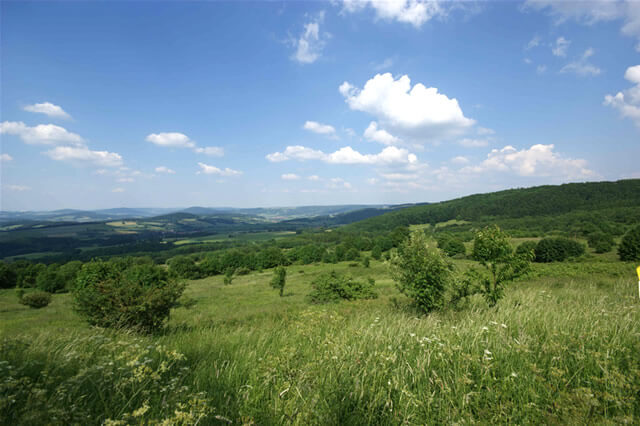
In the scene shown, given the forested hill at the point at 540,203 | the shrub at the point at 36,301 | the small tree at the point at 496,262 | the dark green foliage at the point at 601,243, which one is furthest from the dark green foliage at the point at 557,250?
the shrub at the point at 36,301

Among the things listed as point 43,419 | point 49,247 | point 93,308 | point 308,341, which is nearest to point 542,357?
point 308,341

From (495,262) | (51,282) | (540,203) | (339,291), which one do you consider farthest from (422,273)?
(540,203)

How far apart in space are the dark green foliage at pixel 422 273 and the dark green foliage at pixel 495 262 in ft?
4.09

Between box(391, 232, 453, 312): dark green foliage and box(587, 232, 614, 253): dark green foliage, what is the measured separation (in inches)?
3991

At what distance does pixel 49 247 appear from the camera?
557 ft

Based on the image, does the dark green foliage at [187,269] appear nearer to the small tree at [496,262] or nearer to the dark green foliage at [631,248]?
the small tree at [496,262]

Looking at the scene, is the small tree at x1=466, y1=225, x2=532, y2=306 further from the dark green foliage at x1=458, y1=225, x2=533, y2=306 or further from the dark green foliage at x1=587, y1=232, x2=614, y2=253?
the dark green foliage at x1=587, y1=232, x2=614, y2=253

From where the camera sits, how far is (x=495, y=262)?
1080 centimetres

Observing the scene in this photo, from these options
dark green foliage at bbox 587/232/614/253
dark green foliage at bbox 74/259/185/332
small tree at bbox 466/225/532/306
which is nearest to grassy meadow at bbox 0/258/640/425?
small tree at bbox 466/225/532/306

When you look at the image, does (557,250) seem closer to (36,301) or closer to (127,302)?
(127,302)

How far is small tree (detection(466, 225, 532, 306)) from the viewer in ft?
34.6

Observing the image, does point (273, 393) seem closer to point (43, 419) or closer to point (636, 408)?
point (43, 419)

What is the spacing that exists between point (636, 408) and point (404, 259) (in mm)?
9837

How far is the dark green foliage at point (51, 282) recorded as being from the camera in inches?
2830
